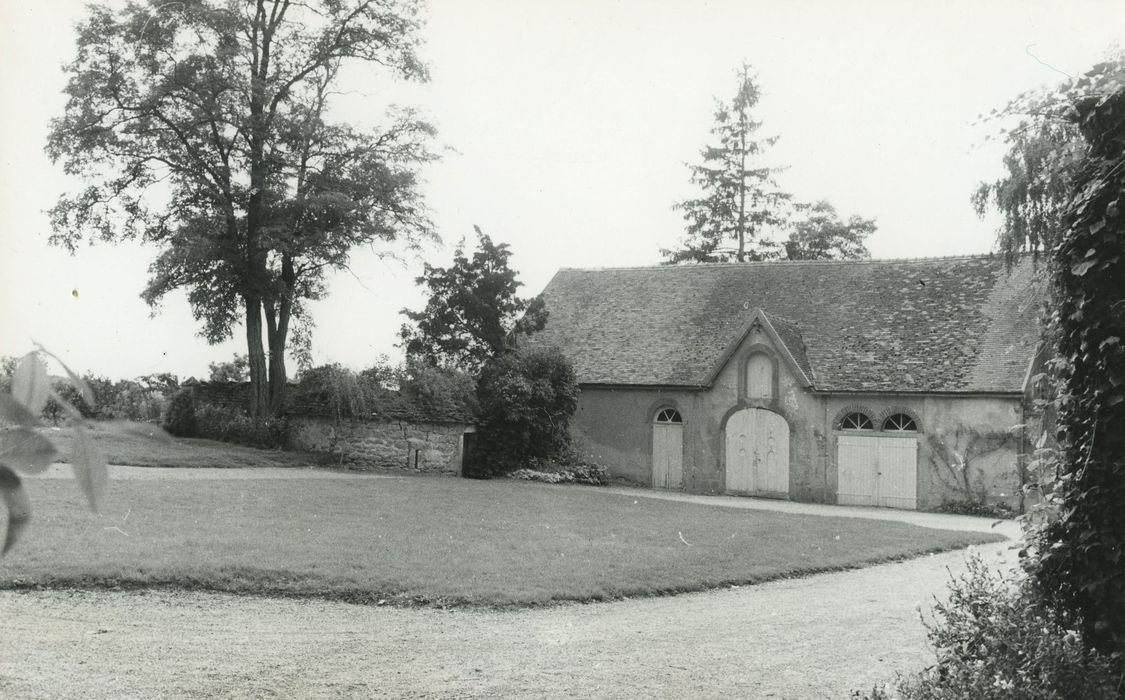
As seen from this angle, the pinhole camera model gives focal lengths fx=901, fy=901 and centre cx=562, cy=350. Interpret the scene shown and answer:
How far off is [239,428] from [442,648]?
20927 mm

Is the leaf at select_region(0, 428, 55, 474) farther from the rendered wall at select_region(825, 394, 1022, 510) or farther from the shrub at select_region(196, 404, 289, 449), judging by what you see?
the shrub at select_region(196, 404, 289, 449)

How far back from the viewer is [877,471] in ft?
83.8

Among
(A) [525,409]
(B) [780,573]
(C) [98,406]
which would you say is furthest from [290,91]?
(C) [98,406]

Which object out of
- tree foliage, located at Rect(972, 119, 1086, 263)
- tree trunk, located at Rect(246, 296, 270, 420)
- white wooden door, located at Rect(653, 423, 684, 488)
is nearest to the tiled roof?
white wooden door, located at Rect(653, 423, 684, 488)

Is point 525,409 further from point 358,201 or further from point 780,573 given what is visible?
point 780,573

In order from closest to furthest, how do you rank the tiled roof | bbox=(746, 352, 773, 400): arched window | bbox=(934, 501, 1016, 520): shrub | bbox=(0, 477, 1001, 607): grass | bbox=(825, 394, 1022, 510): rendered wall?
1. bbox=(0, 477, 1001, 607): grass
2. bbox=(934, 501, 1016, 520): shrub
3. bbox=(825, 394, 1022, 510): rendered wall
4. the tiled roof
5. bbox=(746, 352, 773, 400): arched window

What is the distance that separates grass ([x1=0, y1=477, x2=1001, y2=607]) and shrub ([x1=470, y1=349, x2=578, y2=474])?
6.73m

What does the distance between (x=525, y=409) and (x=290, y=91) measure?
40.4 feet

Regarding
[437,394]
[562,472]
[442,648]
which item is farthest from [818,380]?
[442,648]

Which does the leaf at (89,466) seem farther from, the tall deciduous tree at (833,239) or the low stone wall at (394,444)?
the tall deciduous tree at (833,239)

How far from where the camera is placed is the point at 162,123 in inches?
981

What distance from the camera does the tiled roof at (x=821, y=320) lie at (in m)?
25.5

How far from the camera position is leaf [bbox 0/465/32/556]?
3.17ft

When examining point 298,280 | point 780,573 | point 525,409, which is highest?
point 298,280
